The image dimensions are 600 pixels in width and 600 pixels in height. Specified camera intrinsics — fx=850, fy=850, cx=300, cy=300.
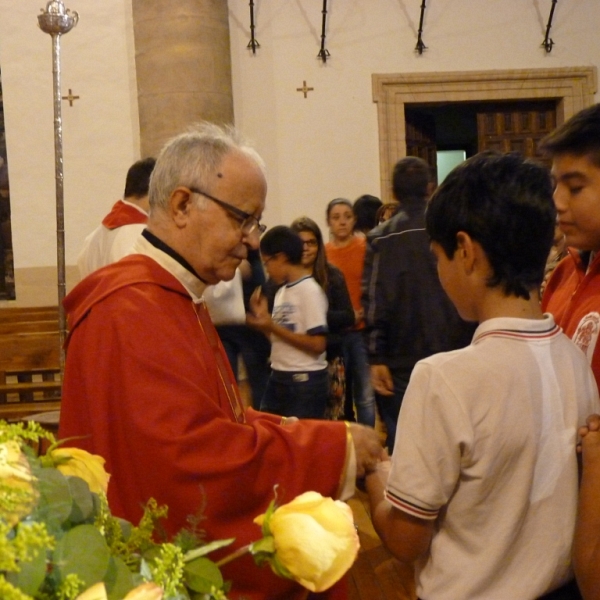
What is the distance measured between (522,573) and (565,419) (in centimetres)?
26

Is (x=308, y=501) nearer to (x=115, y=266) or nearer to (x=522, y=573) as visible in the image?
(x=522, y=573)

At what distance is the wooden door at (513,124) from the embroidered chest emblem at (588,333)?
831 cm

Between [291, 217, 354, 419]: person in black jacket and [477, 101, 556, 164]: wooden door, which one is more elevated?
[477, 101, 556, 164]: wooden door

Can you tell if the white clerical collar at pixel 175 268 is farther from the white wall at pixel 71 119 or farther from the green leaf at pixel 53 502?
the white wall at pixel 71 119

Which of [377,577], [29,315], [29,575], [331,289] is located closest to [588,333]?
[29,575]

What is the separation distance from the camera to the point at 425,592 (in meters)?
1.43

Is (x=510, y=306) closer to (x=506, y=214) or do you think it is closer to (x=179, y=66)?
(x=506, y=214)

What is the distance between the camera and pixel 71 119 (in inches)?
345

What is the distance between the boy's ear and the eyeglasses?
22.8 inches

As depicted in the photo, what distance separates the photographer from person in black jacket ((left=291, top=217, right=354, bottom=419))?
4.64 metres

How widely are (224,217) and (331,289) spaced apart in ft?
9.35

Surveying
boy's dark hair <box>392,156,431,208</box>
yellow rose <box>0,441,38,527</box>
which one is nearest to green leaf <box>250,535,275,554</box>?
yellow rose <box>0,441,38,527</box>

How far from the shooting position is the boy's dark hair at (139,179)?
3.77 metres

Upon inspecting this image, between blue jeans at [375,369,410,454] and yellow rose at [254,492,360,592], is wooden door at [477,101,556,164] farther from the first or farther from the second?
yellow rose at [254,492,360,592]
